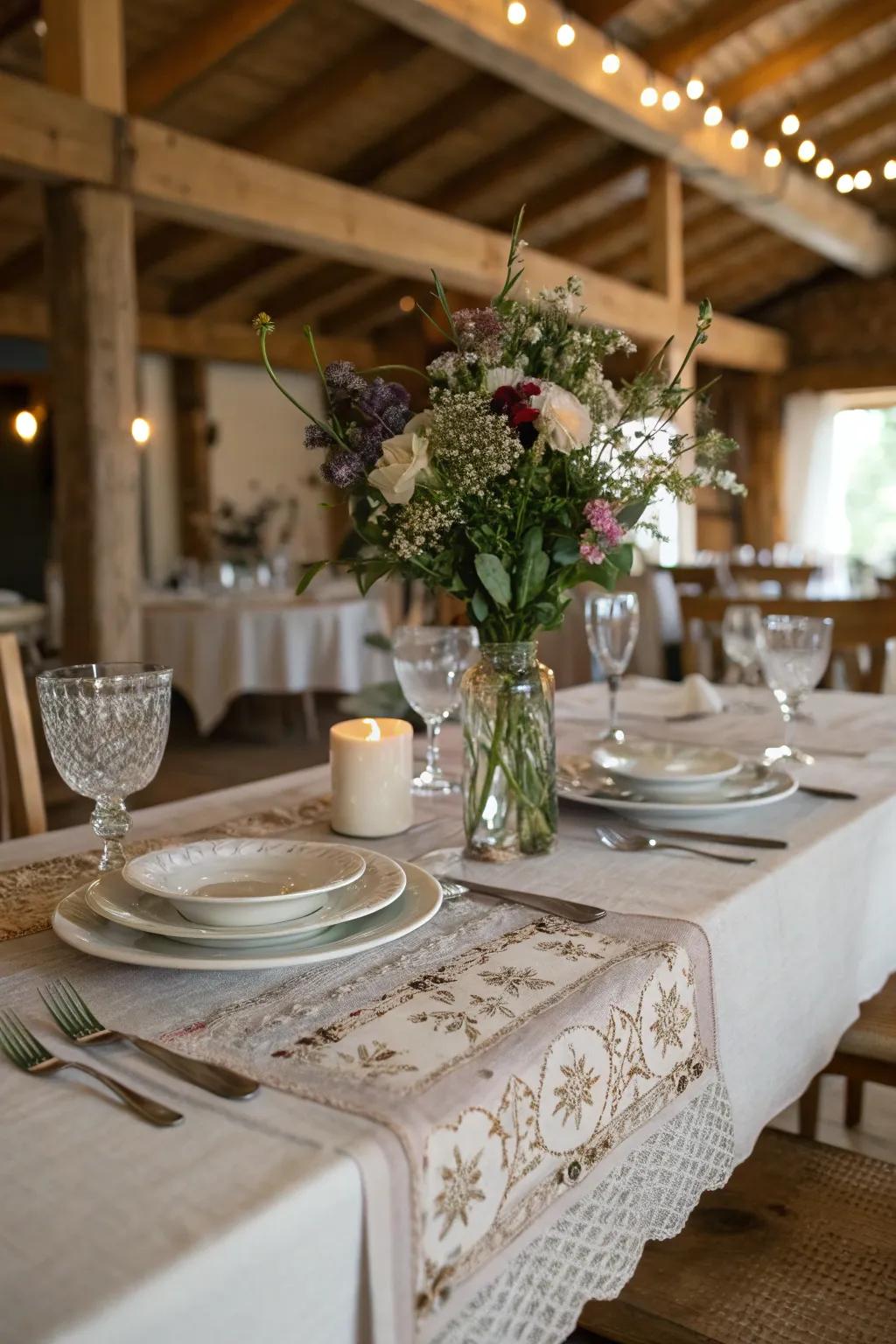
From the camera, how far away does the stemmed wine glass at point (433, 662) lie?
1.35m

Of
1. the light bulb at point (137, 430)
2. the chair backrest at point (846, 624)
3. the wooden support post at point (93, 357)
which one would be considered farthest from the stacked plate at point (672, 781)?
the light bulb at point (137, 430)

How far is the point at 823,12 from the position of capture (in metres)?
6.55

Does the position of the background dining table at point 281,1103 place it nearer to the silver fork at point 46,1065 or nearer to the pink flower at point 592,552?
the silver fork at point 46,1065

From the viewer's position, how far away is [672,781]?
1321 mm

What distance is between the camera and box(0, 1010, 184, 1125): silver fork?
2.05 ft

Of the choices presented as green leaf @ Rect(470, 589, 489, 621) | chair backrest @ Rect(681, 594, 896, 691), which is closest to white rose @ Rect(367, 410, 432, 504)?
green leaf @ Rect(470, 589, 489, 621)

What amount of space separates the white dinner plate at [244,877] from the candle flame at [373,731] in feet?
0.62

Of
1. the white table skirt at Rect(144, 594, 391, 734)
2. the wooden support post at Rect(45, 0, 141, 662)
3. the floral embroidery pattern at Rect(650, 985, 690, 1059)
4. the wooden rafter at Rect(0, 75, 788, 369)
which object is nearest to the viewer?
the floral embroidery pattern at Rect(650, 985, 690, 1059)

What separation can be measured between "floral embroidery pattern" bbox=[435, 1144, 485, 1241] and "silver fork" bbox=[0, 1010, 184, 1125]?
0.15 m

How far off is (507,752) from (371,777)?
0.15 meters

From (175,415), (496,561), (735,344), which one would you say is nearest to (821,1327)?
(496,561)

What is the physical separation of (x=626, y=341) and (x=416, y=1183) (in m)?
0.75

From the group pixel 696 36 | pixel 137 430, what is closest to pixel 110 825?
pixel 137 430

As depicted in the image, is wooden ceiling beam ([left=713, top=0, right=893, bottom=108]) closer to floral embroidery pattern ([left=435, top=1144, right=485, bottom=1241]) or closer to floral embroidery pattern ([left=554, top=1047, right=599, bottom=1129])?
floral embroidery pattern ([left=554, top=1047, right=599, bottom=1129])
